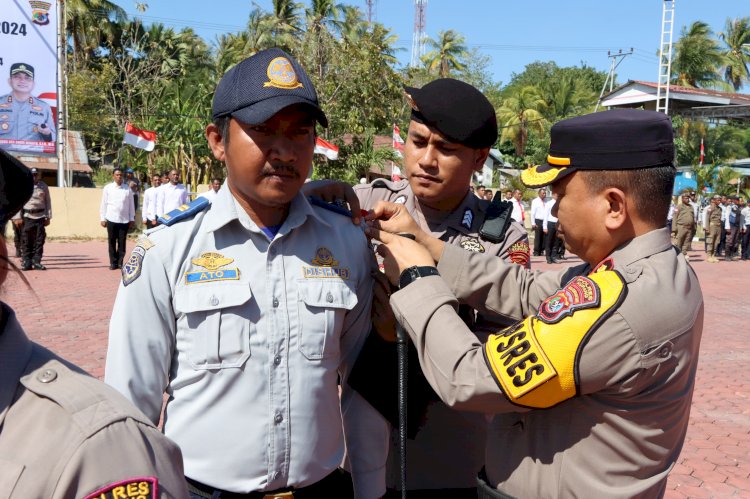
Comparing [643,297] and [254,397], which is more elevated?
[643,297]

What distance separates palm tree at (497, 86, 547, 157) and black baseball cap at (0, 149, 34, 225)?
38439 millimetres

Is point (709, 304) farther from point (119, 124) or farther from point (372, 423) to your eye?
point (119, 124)

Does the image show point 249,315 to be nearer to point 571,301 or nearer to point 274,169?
point 274,169

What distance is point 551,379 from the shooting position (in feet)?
5.13

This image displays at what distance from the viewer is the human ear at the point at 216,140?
1.96 metres

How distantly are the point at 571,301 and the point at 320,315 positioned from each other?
2.21 ft

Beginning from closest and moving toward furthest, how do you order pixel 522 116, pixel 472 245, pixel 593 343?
pixel 593 343
pixel 472 245
pixel 522 116

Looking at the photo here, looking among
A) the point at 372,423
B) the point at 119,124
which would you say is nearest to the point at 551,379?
the point at 372,423

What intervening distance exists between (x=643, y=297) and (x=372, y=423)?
0.90 m

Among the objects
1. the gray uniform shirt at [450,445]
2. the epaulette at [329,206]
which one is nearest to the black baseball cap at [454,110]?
the gray uniform shirt at [450,445]

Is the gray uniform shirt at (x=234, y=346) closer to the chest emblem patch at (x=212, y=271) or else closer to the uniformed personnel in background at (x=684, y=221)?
the chest emblem patch at (x=212, y=271)

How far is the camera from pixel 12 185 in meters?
1.11

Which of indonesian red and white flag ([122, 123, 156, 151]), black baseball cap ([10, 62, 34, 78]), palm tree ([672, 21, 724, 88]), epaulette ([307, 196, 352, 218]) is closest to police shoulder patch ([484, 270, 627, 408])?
epaulette ([307, 196, 352, 218])

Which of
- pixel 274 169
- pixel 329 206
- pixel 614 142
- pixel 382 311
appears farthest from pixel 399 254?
pixel 614 142
